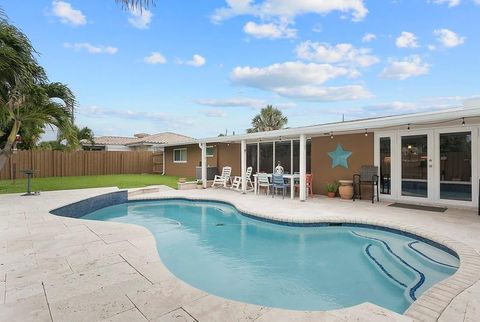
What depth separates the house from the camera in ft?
23.2

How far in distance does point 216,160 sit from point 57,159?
31.5 ft

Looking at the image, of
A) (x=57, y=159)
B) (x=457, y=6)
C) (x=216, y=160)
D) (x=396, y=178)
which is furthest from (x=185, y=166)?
(x=457, y=6)

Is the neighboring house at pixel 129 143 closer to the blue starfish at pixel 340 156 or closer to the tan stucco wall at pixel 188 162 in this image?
the tan stucco wall at pixel 188 162

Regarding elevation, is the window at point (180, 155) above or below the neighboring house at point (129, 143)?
below

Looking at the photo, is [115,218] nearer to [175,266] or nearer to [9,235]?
[9,235]

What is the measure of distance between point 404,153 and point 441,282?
19.9ft

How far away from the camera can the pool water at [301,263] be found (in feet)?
11.7

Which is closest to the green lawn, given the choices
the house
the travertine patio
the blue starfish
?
the house

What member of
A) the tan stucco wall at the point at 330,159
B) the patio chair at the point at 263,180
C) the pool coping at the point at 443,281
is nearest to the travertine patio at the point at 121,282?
the pool coping at the point at 443,281

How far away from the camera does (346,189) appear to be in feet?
30.0

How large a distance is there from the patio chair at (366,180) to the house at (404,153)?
0.18m

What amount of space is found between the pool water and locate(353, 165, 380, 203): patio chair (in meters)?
3.03

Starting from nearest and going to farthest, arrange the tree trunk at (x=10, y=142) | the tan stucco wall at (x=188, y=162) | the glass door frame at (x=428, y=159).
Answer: the glass door frame at (x=428, y=159), the tree trunk at (x=10, y=142), the tan stucco wall at (x=188, y=162)

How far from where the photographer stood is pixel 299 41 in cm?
1217
